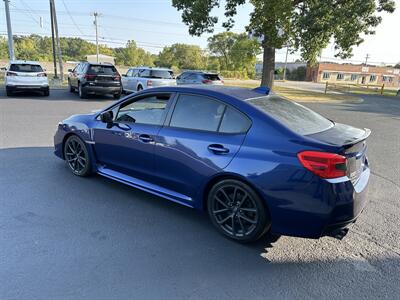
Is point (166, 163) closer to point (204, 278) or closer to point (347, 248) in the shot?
point (204, 278)

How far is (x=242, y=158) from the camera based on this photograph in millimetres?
3088

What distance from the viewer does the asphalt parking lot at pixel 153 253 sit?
8.39 ft

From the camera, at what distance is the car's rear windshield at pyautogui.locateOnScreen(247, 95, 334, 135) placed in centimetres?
322

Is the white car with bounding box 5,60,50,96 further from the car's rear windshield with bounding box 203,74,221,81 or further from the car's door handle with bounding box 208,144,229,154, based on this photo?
the car's door handle with bounding box 208,144,229,154

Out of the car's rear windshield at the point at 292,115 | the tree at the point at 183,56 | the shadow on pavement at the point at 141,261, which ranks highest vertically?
the tree at the point at 183,56

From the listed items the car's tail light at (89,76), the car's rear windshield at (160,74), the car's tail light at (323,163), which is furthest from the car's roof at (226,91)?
the car's tail light at (89,76)

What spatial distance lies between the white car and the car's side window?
483 inches

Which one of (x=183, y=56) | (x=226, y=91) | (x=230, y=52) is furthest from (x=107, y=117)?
(x=183, y=56)

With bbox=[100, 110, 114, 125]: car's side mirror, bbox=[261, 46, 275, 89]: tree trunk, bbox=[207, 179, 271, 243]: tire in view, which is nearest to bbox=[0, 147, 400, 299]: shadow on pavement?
bbox=[207, 179, 271, 243]: tire

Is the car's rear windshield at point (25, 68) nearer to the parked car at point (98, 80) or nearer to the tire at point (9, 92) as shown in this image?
the tire at point (9, 92)

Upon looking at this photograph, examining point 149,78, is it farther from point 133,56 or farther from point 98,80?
point 133,56

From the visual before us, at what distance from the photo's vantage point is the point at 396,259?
10.1 feet

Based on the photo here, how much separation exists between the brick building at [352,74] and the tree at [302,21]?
206 ft

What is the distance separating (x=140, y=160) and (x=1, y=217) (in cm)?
168
